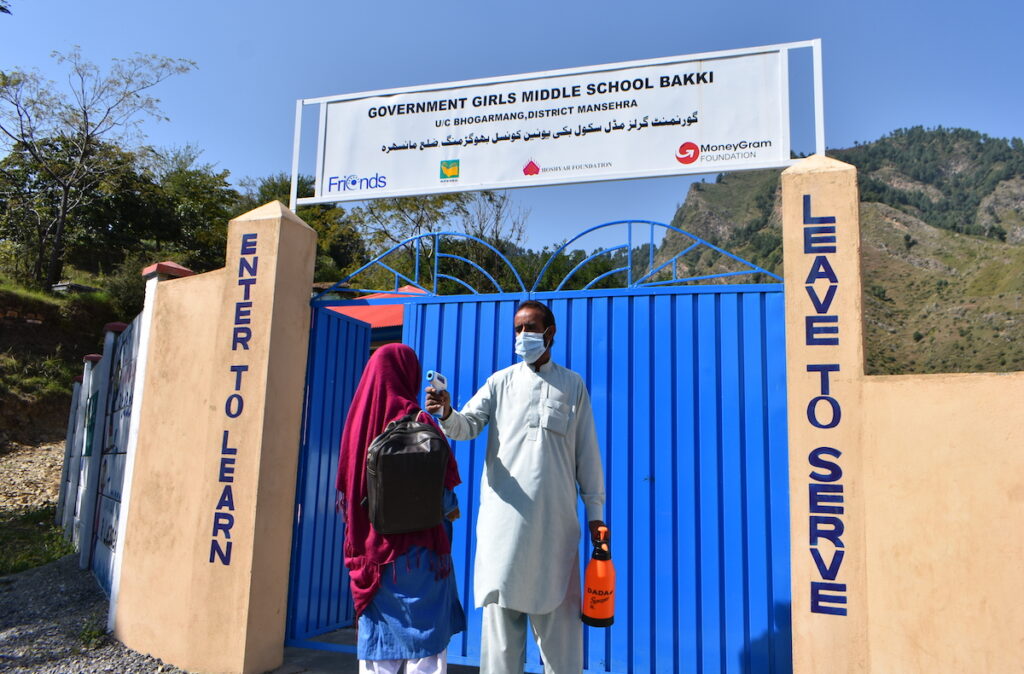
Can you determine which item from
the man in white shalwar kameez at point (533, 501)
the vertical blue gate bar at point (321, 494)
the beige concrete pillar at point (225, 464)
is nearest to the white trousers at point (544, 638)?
the man in white shalwar kameez at point (533, 501)

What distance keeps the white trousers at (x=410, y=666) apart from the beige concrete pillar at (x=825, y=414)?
157 centimetres

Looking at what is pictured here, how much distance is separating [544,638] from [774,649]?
1.44 metres

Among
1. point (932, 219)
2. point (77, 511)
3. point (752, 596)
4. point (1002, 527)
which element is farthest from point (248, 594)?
point (932, 219)

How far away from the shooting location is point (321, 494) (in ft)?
15.5

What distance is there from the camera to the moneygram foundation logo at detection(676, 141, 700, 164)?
4.32 m

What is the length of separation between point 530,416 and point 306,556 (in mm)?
2348

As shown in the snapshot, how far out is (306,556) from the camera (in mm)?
4535

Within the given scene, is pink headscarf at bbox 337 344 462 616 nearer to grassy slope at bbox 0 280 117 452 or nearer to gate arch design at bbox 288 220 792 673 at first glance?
gate arch design at bbox 288 220 792 673

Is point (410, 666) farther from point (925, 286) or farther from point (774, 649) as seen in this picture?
point (925, 286)

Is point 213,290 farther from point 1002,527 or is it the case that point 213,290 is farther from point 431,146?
point 1002,527

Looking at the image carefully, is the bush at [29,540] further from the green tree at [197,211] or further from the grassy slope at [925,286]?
the grassy slope at [925,286]

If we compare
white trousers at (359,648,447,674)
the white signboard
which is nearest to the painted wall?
the white signboard

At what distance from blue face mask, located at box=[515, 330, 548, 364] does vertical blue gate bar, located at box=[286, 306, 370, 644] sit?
2.16 metres

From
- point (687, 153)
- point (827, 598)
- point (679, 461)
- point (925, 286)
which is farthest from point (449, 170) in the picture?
point (925, 286)
